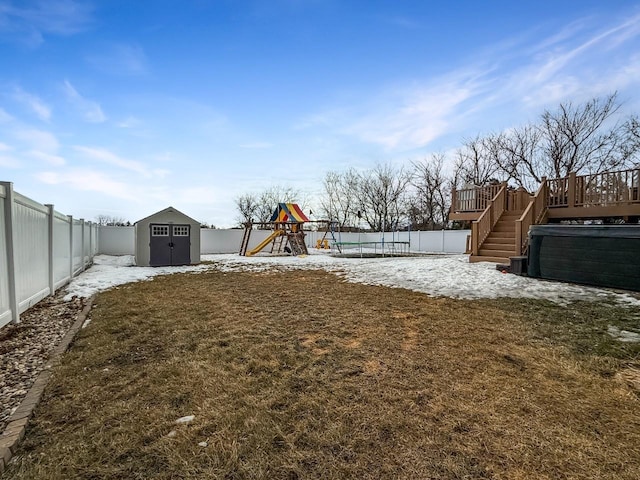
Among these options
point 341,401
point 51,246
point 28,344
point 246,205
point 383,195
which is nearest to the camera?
point 341,401

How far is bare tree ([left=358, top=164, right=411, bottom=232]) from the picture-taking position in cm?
3177

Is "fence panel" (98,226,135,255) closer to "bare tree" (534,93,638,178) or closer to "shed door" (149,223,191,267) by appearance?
"shed door" (149,223,191,267)

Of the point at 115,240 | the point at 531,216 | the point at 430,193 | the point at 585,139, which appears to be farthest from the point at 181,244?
the point at 585,139

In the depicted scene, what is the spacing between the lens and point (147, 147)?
→ 11727mm

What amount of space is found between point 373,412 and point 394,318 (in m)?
2.50

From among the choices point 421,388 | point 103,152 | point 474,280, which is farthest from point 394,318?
point 103,152

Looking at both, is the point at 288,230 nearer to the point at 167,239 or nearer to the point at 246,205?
the point at 167,239

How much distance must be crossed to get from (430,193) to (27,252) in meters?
29.7

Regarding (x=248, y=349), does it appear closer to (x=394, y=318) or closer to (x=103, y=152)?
(x=394, y=318)

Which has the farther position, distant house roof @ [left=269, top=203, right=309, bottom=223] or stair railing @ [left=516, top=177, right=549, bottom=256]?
distant house roof @ [left=269, top=203, right=309, bottom=223]

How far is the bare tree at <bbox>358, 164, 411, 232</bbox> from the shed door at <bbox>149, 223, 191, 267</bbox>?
21.7 meters

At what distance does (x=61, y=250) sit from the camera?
6.96m

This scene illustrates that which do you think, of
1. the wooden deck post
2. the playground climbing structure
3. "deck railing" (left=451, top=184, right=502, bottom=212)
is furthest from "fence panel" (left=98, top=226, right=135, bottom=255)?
the wooden deck post

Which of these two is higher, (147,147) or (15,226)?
(147,147)
